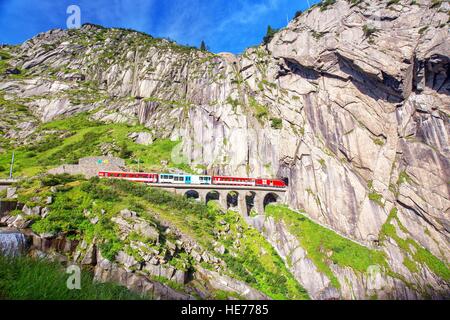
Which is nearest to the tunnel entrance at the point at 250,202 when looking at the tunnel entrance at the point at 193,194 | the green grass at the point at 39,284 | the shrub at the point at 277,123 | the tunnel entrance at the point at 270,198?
the tunnel entrance at the point at 270,198

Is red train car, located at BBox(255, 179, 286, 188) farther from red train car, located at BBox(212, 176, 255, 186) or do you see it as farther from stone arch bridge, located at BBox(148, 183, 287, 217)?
red train car, located at BBox(212, 176, 255, 186)

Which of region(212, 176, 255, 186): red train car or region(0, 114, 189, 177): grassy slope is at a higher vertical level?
region(0, 114, 189, 177): grassy slope

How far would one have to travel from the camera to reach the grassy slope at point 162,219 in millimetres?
24125

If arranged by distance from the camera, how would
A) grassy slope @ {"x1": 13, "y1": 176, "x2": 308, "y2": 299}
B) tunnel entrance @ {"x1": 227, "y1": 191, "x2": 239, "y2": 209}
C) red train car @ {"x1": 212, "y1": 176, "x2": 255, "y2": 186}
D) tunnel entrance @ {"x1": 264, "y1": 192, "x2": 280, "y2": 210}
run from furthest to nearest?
tunnel entrance @ {"x1": 264, "y1": 192, "x2": 280, "y2": 210}, tunnel entrance @ {"x1": 227, "y1": 191, "x2": 239, "y2": 209}, red train car @ {"x1": 212, "y1": 176, "x2": 255, "y2": 186}, grassy slope @ {"x1": 13, "y1": 176, "x2": 308, "y2": 299}

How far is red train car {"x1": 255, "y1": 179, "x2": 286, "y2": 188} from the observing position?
4734cm

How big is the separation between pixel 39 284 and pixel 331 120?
50.7 m

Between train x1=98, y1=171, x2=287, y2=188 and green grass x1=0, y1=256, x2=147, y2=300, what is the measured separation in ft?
113

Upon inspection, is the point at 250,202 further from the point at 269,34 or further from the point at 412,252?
the point at 269,34

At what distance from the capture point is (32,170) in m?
43.6

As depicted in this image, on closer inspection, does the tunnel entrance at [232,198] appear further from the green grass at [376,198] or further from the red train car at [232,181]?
the green grass at [376,198]

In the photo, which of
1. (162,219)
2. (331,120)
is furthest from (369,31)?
(162,219)

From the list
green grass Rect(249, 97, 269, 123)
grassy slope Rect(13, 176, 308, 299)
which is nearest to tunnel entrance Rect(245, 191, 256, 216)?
grassy slope Rect(13, 176, 308, 299)

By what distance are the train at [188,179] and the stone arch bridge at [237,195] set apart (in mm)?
726

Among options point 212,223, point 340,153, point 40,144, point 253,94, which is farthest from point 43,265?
point 40,144
